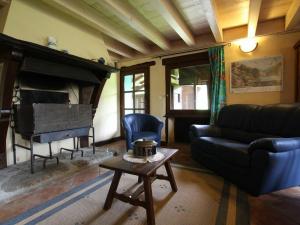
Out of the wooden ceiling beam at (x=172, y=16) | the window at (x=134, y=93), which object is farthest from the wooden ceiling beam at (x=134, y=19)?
the window at (x=134, y=93)

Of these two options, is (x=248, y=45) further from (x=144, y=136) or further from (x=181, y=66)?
(x=144, y=136)

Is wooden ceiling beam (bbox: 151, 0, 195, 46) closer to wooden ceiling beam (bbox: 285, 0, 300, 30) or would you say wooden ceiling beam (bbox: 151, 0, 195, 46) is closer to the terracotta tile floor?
wooden ceiling beam (bbox: 285, 0, 300, 30)

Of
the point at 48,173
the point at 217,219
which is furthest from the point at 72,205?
the point at 217,219

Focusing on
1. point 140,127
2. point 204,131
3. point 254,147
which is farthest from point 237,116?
point 140,127

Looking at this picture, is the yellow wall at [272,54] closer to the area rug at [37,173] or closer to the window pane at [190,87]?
the window pane at [190,87]

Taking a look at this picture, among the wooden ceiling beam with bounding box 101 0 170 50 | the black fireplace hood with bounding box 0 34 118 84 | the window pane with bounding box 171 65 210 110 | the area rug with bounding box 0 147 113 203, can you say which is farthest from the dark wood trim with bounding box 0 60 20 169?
the window pane with bounding box 171 65 210 110

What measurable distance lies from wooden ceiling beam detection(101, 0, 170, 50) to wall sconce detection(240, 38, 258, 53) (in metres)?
1.43

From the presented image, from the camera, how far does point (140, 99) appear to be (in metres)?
4.33

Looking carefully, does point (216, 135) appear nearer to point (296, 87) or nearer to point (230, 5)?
point (296, 87)

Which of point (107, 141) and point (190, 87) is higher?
point (190, 87)

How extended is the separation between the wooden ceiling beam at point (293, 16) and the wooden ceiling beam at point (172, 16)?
142cm

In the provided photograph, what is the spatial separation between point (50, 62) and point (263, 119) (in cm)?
305

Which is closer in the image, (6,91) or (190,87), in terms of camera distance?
(6,91)

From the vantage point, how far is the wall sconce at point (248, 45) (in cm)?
298
